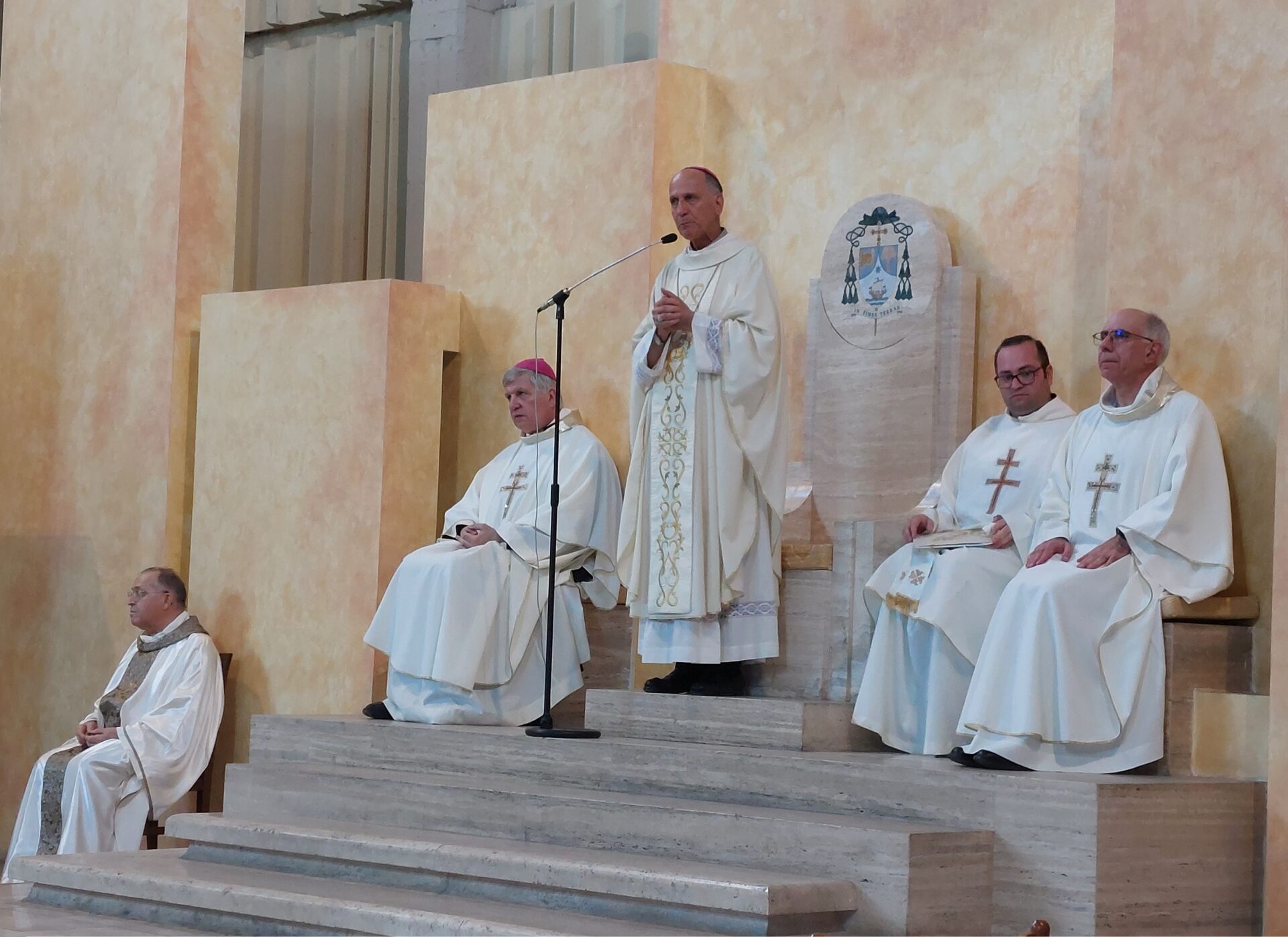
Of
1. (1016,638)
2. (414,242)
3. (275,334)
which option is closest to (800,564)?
(1016,638)

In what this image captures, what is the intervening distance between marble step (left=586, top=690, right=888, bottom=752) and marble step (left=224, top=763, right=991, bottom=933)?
1.36 ft

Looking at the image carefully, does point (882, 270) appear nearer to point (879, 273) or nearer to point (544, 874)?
point (879, 273)

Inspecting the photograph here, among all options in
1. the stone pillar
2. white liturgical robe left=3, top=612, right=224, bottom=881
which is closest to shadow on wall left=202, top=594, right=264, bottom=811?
white liturgical robe left=3, top=612, right=224, bottom=881

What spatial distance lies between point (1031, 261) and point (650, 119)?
6.21 feet

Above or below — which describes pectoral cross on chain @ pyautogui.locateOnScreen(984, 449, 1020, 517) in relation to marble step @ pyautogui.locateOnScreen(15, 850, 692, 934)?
above

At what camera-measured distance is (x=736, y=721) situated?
645 centimetres

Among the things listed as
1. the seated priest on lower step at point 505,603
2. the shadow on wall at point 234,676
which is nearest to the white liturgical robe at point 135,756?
the shadow on wall at point 234,676

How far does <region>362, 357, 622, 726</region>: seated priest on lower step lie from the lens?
7547mm

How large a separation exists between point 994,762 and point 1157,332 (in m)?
1.51

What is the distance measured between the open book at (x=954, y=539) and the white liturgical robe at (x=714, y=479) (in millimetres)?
644

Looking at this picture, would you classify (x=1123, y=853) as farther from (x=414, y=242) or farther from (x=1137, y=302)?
(x=414, y=242)

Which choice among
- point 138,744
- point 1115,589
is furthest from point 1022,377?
point 138,744

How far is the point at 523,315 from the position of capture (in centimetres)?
891

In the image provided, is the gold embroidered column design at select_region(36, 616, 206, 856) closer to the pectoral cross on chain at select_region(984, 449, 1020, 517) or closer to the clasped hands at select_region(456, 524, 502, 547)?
the clasped hands at select_region(456, 524, 502, 547)
